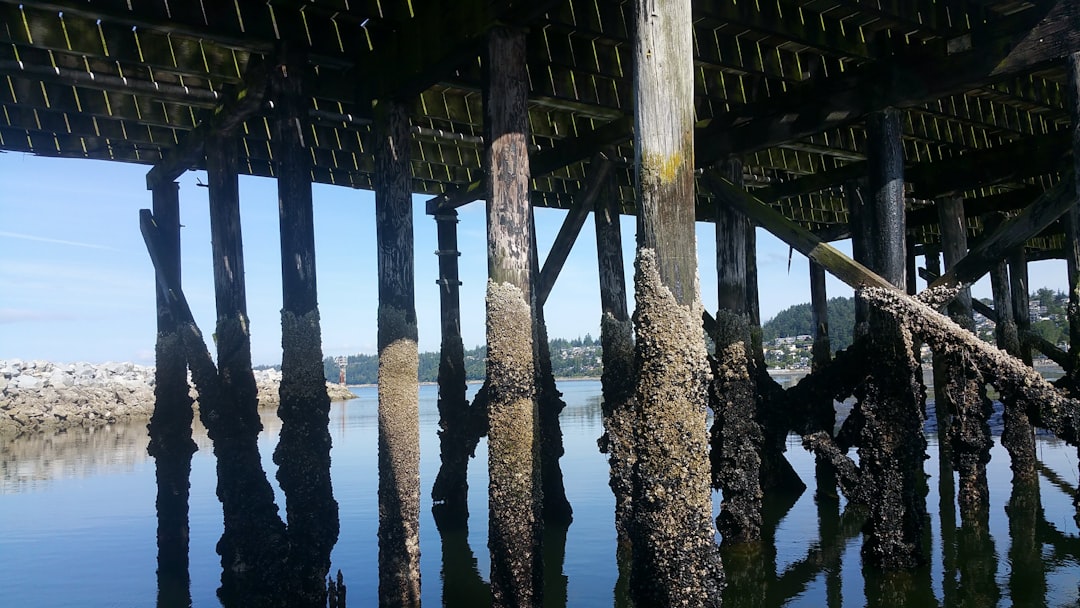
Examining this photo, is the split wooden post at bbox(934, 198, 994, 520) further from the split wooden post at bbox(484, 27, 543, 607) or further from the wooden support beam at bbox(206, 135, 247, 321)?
the wooden support beam at bbox(206, 135, 247, 321)

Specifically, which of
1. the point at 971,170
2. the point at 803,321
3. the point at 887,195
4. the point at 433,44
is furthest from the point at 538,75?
the point at 803,321

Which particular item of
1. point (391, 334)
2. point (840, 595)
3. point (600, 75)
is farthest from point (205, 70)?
point (840, 595)

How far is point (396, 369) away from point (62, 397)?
1334 inches

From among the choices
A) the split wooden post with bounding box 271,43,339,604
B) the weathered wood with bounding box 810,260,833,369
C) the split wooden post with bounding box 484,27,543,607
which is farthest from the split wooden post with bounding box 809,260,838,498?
the split wooden post with bounding box 271,43,339,604

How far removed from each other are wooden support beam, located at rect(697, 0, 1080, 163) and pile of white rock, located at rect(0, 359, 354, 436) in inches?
1211

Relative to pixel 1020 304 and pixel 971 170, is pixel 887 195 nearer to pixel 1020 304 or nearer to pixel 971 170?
pixel 971 170

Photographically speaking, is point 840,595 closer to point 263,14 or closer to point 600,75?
point 600,75

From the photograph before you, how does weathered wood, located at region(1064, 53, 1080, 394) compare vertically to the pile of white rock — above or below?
above

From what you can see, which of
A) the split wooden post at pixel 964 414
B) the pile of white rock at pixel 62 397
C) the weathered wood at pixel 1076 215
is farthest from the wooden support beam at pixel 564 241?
the pile of white rock at pixel 62 397

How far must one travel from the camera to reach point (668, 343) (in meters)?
4.82

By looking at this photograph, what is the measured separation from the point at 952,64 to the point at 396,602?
6.51 m

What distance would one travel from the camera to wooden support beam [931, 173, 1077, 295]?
22.1ft

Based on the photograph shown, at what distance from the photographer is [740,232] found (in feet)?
31.2

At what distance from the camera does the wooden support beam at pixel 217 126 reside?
7977mm
